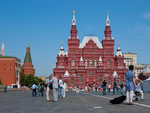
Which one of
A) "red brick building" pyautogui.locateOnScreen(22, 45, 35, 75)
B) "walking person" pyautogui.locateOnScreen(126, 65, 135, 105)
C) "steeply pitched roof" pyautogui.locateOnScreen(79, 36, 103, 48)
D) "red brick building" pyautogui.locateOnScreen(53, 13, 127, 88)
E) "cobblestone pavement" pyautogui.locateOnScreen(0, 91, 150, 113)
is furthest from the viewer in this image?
"red brick building" pyautogui.locateOnScreen(22, 45, 35, 75)

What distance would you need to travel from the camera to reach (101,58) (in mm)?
93812

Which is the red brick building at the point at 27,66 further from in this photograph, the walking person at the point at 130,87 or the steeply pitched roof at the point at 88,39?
the walking person at the point at 130,87

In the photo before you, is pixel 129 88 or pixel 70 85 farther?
pixel 70 85

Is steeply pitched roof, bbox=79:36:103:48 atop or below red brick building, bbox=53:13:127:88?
atop

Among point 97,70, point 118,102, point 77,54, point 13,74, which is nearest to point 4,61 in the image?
→ point 13,74

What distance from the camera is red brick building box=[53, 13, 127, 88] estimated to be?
90688mm

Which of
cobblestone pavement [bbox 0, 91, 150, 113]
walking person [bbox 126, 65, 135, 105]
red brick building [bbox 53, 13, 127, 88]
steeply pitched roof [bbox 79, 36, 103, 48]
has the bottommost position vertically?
cobblestone pavement [bbox 0, 91, 150, 113]

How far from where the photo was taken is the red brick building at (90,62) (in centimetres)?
9069

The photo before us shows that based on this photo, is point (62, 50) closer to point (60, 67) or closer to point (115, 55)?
point (60, 67)

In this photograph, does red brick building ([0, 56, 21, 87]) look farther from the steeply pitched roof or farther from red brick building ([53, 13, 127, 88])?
the steeply pitched roof

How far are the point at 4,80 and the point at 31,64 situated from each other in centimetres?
5820

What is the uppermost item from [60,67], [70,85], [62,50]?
[62,50]

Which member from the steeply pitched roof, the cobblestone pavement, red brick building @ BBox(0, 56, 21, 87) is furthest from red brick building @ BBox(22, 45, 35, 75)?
the cobblestone pavement

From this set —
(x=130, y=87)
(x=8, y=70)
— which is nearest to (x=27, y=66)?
(x=8, y=70)
